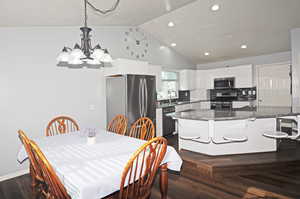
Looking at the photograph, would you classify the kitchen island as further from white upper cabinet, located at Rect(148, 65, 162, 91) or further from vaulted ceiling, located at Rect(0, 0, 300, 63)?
vaulted ceiling, located at Rect(0, 0, 300, 63)

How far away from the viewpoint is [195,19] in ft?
14.5

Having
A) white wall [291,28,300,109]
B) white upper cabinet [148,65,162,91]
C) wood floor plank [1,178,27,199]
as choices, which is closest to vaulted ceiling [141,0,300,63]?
white wall [291,28,300,109]

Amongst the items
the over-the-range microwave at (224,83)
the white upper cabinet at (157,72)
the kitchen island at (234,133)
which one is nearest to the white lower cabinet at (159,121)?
the white upper cabinet at (157,72)

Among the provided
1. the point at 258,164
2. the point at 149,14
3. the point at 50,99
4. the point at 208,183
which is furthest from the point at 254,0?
the point at 50,99

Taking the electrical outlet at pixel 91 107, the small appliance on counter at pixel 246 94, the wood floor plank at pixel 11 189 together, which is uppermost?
the small appliance on counter at pixel 246 94

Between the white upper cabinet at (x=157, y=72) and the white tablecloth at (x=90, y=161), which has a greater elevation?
the white upper cabinet at (x=157, y=72)

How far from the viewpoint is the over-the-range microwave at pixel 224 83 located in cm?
612

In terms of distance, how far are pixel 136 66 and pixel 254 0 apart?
2688mm

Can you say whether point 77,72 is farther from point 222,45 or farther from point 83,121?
point 222,45

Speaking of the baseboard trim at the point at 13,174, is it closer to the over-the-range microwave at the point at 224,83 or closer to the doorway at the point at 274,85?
the over-the-range microwave at the point at 224,83

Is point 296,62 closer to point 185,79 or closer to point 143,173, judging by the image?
point 185,79

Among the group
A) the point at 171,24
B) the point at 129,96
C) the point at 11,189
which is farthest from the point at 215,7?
the point at 11,189

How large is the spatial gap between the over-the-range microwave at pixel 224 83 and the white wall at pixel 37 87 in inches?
163

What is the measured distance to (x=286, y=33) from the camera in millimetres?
4586
